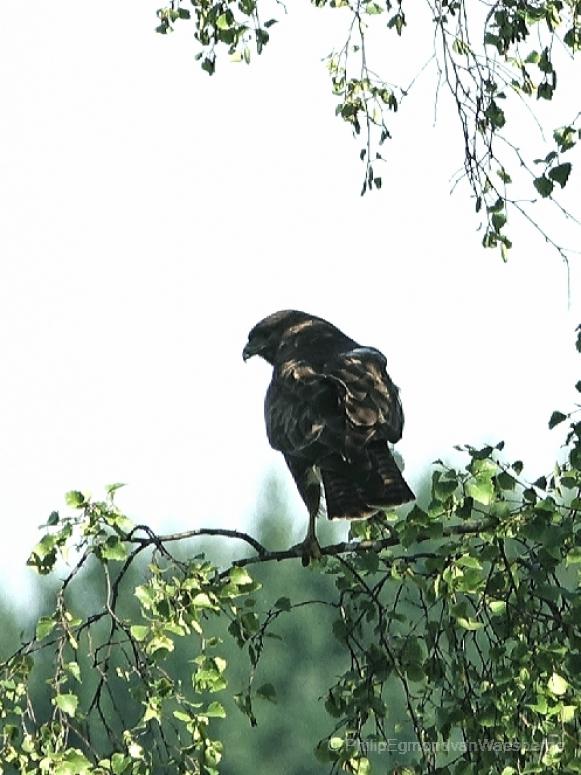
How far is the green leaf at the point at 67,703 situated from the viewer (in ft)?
16.8

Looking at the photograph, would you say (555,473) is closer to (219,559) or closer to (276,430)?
(276,430)

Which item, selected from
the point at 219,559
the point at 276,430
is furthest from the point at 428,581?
the point at 219,559

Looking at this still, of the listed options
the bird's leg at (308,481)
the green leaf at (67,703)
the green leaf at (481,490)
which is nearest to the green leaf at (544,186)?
the green leaf at (481,490)

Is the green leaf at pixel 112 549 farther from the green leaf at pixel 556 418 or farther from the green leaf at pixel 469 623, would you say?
the green leaf at pixel 556 418

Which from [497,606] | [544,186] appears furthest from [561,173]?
[497,606]

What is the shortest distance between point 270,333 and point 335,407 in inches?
81.4

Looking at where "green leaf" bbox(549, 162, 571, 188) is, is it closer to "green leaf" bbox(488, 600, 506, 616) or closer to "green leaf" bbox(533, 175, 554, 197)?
"green leaf" bbox(533, 175, 554, 197)

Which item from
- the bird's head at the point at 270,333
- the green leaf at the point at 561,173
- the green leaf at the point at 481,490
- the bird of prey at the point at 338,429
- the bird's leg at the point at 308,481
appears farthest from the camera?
the bird's head at the point at 270,333

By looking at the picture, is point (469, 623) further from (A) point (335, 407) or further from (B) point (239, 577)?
(A) point (335, 407)

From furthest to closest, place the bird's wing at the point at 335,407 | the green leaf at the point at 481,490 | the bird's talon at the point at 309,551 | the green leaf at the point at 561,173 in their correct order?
the bird's wing at the point at 335,407, the bird's talon at the point at 309,551, the green leaf at the point at 561,173, the green leaf at the point at 481,490

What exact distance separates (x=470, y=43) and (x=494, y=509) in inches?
102

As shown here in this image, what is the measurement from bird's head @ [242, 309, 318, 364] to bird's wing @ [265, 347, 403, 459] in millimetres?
1177

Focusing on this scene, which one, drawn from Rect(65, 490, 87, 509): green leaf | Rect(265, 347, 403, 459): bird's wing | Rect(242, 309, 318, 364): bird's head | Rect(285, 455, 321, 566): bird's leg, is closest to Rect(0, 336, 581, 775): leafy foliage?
Rect(65, 490, 87, 509): green leaf

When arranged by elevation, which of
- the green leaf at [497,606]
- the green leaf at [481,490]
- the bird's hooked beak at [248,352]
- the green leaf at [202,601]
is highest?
the bird's hooked beak at [248,352]
